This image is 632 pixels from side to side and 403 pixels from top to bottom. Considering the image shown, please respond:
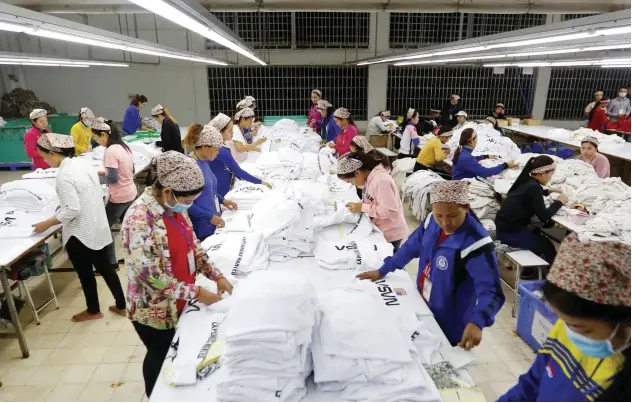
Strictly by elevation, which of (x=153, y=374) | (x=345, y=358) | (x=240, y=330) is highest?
(x=240, y=330)

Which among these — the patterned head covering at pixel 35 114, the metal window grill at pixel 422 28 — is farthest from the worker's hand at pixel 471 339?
the metal window grill at pixel 422 28

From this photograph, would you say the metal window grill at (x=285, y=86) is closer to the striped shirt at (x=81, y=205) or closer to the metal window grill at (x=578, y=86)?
the metal window grill at (x=578, y=86)

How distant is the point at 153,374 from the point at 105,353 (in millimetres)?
1565

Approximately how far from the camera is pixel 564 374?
1273mm

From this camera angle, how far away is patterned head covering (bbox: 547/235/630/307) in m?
1.03

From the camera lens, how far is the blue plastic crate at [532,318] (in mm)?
3275

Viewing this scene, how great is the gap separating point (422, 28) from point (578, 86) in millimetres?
5888

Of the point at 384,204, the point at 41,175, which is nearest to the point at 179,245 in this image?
the point at 384,204

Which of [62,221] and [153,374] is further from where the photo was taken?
[62,221]

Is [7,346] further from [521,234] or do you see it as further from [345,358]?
[521,234]

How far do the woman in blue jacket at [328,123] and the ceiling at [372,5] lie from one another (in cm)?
184

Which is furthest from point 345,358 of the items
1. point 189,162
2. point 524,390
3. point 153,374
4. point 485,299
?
point 153,374

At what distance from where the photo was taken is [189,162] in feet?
6.19

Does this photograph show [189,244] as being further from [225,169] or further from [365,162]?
[225,169]
